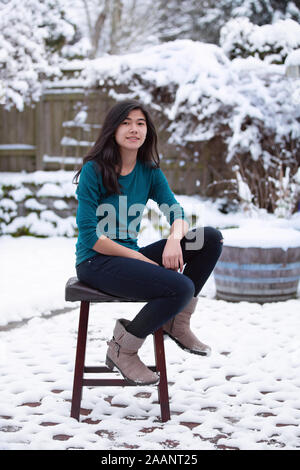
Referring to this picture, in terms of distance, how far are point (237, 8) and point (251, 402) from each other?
10.6m

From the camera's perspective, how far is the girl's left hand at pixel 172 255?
7.80 ft

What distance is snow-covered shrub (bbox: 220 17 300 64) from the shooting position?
7.36 m

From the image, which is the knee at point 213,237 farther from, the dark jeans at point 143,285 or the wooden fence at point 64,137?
the wooden fence at point 64,137

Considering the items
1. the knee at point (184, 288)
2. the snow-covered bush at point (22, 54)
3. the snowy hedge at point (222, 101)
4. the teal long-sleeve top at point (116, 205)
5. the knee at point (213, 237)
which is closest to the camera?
the knee at point (184, 288)

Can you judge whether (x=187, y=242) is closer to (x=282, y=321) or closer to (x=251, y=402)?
(x=251, y=402)

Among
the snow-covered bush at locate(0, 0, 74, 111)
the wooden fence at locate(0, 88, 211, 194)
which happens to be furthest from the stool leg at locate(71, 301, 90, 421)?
the snow-covered bush at locate(0, 0, 74, 111)

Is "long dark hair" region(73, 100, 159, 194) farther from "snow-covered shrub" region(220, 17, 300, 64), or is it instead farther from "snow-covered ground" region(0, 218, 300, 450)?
"snow-covered shrub" region(220, 17, 300, 64)

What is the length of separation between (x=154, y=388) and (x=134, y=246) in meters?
0.79

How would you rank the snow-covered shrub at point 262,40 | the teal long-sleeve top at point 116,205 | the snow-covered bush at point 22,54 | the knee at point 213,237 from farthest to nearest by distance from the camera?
the snow-covered bush at point 22,54 < the snow-covered shrub at point 262,40 < the knee at point 213,237 < the teal long-sleeve top at point 116,205

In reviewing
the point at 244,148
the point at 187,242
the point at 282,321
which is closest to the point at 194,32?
the point at 244,148

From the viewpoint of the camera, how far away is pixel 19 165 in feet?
29.3

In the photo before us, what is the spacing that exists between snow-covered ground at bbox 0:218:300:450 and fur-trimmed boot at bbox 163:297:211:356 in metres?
0.29

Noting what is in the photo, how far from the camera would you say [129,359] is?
7.47ft

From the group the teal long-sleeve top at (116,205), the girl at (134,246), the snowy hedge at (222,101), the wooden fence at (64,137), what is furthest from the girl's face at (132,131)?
the wooden fence at (64,137)
